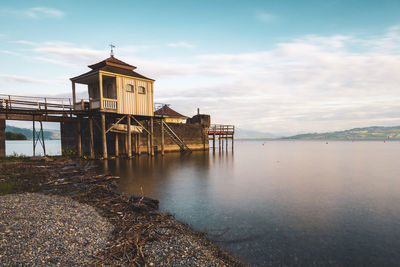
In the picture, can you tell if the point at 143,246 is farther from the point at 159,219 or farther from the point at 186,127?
the point at 186,127

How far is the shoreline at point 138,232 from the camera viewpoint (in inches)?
209

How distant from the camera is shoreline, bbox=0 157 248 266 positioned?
5.31m

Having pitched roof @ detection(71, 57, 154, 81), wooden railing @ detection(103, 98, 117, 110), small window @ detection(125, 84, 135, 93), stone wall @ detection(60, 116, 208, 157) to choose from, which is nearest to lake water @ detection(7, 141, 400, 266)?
wooden railing @ detection(103, 98, 117, 110)

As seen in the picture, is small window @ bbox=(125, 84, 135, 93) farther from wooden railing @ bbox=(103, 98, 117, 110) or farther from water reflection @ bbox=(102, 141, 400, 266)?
water reflection @ bbox=(102, 141, 400, 266)

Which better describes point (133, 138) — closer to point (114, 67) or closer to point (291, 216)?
point (114, 67)

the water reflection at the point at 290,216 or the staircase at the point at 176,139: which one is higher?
the staircase at the point at 176,139

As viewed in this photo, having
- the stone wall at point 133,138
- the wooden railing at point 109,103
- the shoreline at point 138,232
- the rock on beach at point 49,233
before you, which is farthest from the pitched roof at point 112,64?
the rock on beach at point 49,233

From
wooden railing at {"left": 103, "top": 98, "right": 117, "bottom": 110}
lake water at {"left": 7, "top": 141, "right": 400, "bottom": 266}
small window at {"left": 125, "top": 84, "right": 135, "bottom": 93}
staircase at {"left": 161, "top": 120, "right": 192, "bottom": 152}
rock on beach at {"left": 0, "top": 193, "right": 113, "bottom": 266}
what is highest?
small window at {"left": 125, "top": 84, "right": 135, "bottom": 93}

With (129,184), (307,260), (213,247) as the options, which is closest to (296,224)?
(307,260)

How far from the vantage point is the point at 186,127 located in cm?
3653

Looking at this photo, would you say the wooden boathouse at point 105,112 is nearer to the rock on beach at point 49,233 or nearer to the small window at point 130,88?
the small window at point 130,88

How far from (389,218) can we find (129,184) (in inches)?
512

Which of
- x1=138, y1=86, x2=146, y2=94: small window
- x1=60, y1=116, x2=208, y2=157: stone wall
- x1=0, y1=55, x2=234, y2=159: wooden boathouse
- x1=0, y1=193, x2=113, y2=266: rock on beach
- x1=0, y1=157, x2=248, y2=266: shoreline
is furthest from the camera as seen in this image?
x1=60, y1=116, x2=208, y2=157: stone wall

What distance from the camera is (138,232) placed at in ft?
21.4
